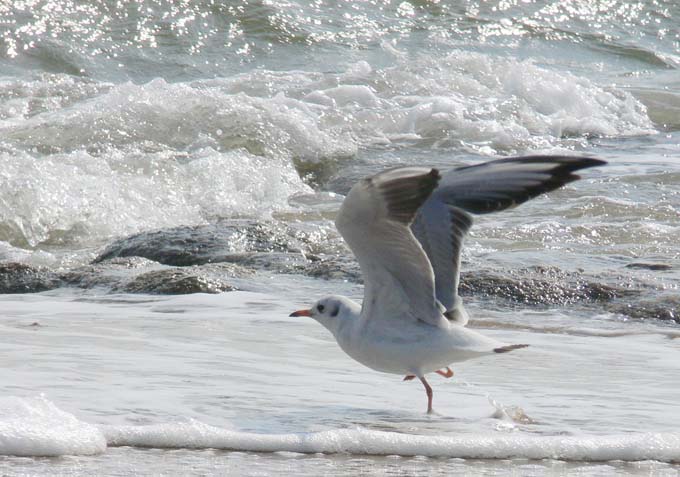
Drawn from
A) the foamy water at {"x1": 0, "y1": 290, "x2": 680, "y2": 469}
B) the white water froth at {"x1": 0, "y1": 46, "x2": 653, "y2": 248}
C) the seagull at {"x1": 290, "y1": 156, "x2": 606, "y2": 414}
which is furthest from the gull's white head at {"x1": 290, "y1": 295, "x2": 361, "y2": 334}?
the white water froth at {"x1": 0, "y1": 46, "x2": 653, "y2": 248}

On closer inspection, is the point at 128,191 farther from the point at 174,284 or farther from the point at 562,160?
the point at 562,160

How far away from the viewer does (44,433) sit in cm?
349

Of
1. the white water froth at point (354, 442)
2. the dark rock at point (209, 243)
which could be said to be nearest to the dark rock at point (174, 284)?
the dark rock at point (209, 243)

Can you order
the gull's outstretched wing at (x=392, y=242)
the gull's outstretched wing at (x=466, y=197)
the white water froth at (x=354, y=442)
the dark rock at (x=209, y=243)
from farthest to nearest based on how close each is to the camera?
the dark rock at (x=209, y=243)
the gull's outstretched wing at (x=466, y=197)
the gull's outstretched wing at (x=392, y=242)
the white water froth at (x=354, y=442)

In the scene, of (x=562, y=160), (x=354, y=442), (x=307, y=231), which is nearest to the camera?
(x=354, y=442)

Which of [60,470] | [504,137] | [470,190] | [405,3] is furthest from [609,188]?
[405,3]

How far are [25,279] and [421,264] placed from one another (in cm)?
332

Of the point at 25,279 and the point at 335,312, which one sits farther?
the point at 25,279

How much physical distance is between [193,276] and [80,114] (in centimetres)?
635

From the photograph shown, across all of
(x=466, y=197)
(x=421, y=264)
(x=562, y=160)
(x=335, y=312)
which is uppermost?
(x=562, y=160)

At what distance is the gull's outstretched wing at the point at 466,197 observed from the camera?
4.11 metres

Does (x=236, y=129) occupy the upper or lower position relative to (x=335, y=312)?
lower

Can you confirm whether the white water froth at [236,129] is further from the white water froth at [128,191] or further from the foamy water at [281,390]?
the foamy water at [281,390]

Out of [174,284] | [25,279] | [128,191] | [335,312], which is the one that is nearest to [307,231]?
[174,284]
